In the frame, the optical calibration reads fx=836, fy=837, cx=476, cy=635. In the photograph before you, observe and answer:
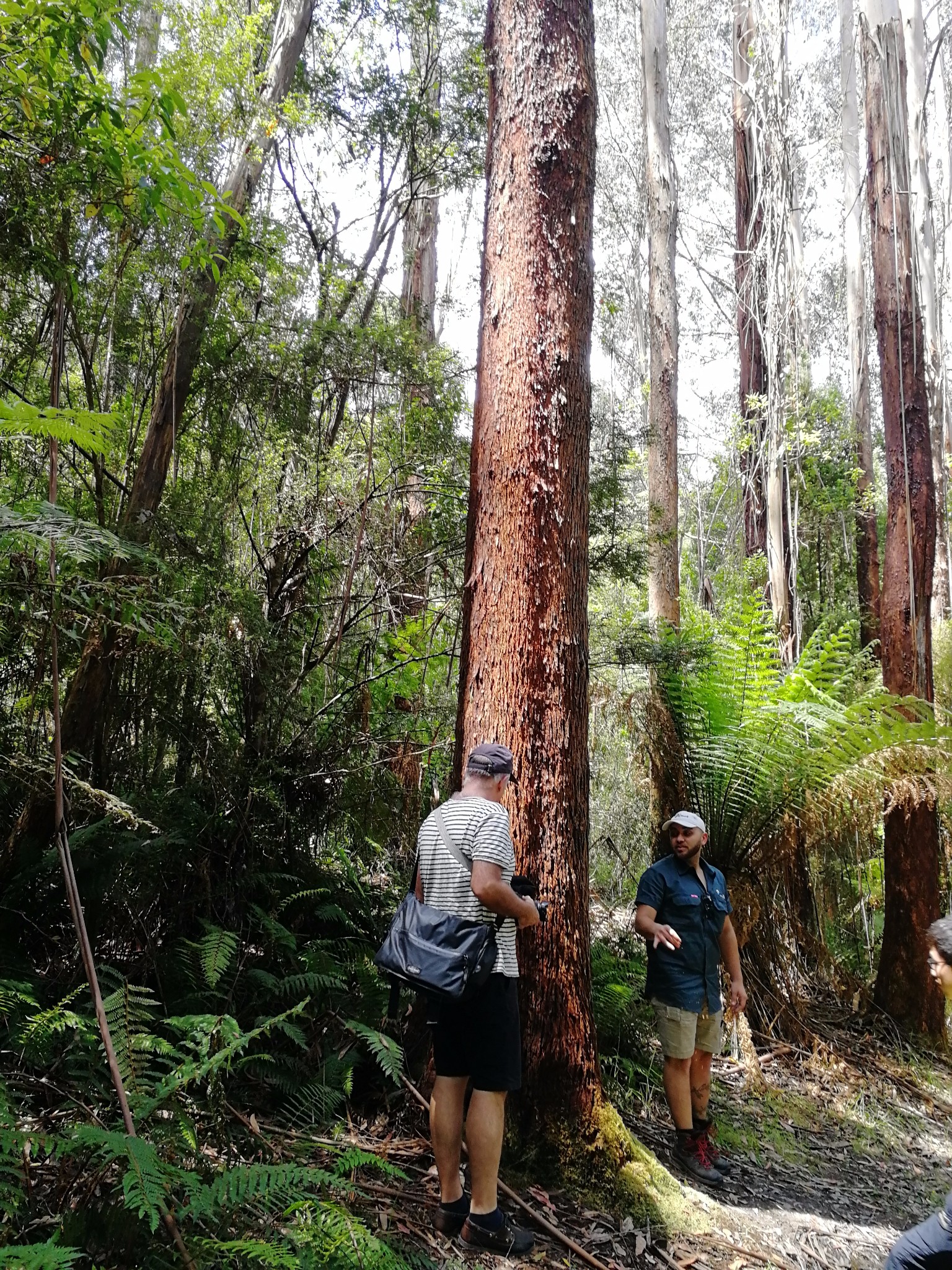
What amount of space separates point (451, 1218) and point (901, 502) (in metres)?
6.40

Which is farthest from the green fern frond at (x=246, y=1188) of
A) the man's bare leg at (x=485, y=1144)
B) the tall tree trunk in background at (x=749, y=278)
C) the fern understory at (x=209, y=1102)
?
the tall tree trunk in background at (x=749, y=278)

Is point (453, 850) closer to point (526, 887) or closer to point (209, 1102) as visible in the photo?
point (526, 887)

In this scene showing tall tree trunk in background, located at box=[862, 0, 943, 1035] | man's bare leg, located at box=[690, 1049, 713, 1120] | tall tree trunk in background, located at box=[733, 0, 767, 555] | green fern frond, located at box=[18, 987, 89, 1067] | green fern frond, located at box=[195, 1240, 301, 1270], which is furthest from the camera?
tall tree trunk in background, located at box=[733, 0, 767, 555]

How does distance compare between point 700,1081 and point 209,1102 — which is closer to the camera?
point 209,1102

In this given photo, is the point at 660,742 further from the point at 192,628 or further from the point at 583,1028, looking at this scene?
the point at 192,628

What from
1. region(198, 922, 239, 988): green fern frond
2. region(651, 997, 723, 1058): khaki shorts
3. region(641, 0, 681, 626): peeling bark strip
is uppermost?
region(641, 0, 681, 626): peeling bark strip

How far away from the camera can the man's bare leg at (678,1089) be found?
13.0 feet

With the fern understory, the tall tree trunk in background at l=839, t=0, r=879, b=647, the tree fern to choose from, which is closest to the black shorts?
the fern understory

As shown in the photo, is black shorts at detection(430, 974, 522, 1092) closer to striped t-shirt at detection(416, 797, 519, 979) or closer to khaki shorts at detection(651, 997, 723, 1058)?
striped t-shirt at detection(416, 797, 519, 979)

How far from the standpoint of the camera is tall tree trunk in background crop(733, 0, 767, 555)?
10.2 meters

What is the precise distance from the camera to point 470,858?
9.84 feet

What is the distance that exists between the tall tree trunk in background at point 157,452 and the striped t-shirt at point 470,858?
6.97 ft

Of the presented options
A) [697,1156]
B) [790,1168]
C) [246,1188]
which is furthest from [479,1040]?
[790,1168]

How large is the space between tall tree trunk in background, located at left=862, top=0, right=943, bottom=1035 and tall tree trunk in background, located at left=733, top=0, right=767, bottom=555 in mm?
2485
